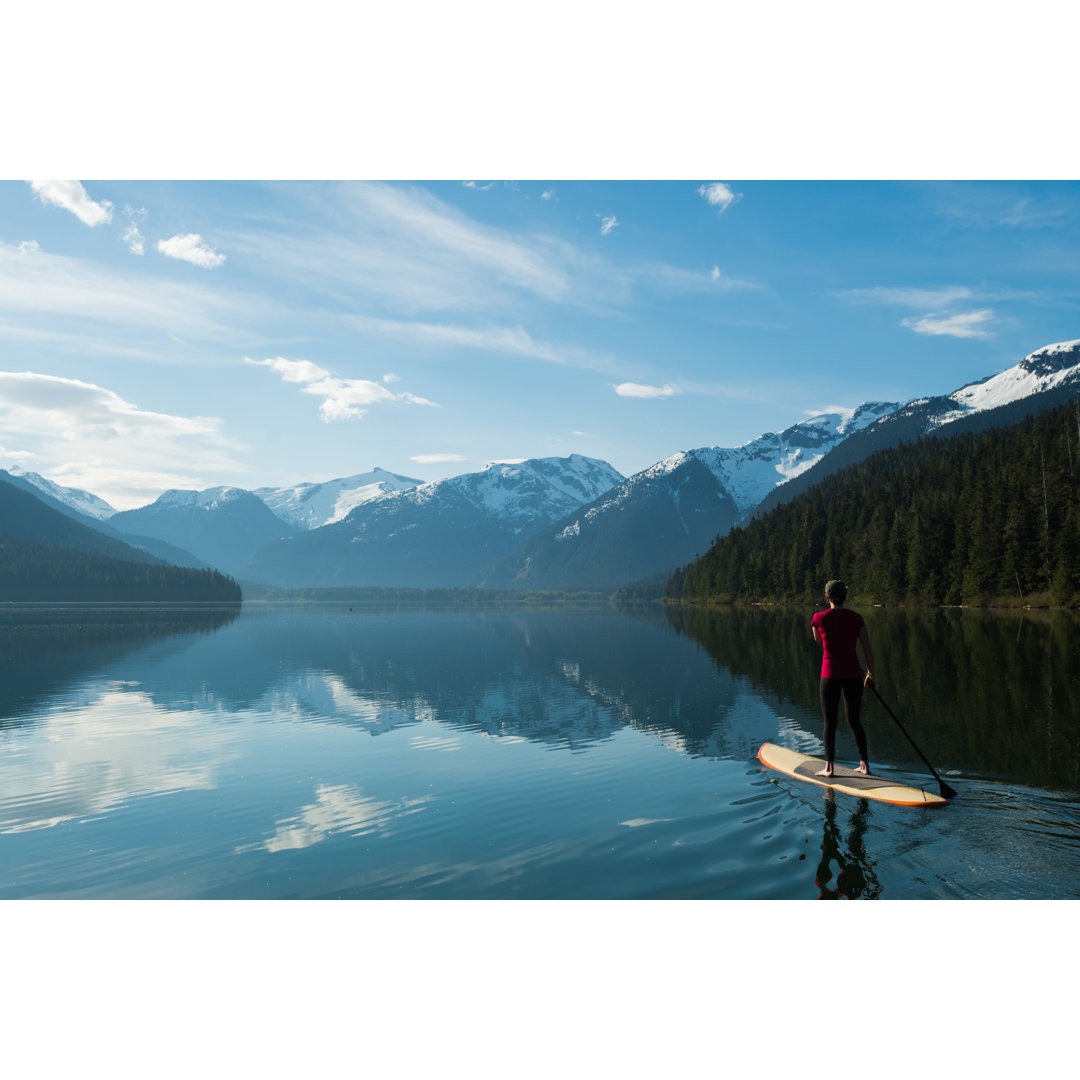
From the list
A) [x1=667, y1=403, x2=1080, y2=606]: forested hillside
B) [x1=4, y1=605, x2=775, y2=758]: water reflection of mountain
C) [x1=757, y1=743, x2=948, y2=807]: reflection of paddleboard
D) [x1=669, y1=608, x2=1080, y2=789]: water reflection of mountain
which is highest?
[x1=667, y1=403, x2=1080, y2=606]: forested hillside

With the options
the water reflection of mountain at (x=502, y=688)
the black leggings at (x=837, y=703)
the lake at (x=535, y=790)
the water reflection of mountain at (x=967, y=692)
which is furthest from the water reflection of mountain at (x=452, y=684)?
the black leggings at (x=837, y=703)

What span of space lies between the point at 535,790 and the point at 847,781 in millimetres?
6769

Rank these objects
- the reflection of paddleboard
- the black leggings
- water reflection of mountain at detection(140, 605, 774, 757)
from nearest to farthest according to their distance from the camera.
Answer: the reflection of paddleboard, the black leggings, water reflection of mountain at detection(140, 605, 774, 757)

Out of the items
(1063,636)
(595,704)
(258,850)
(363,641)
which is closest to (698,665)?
(595,704)

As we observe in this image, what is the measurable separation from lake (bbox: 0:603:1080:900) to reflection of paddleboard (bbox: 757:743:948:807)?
0.38 m

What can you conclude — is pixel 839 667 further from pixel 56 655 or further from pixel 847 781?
pixel 56 655

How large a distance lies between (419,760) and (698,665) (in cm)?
2647

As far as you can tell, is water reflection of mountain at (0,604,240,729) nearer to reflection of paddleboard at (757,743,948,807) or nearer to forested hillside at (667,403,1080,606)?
reflection of paddleboard at (757,743,948,807)

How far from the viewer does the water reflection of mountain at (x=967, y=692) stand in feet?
57.4

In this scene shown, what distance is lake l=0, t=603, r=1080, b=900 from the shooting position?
11.2 m

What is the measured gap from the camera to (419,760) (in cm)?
2123

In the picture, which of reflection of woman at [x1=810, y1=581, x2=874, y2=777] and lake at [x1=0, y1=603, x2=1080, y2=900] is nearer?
lake at [x1=0, y1=603, x2=1080, y2=900]

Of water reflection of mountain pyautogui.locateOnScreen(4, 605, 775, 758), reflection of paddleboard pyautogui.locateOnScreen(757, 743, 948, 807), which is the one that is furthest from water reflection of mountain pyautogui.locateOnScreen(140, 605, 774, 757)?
reflection of paddleboard pyautogui.locateOnScreen(757, 743, 948, 807)

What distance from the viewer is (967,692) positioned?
2755 cm
